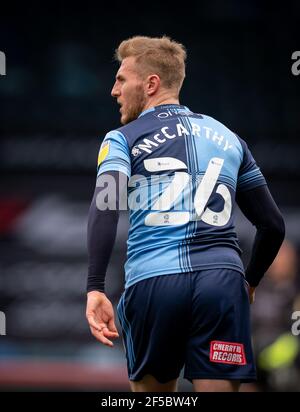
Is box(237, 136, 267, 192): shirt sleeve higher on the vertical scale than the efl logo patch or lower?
higher

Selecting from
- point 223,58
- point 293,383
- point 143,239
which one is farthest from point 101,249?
point 223,58

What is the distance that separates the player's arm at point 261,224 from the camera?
4289 millimetres

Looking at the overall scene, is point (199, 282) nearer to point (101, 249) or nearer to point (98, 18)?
point (101, 249)

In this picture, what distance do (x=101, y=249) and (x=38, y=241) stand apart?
323 inches

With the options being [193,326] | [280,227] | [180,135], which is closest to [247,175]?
[280,227]

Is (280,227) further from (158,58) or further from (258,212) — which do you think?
(158,58)

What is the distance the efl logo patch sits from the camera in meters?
3.81

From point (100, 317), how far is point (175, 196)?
0.56m

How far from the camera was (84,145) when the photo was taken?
12.5 meters

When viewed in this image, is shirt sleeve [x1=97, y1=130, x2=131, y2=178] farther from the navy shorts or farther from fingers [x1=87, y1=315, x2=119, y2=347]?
fingers [x1=87, y1=315, x2=119, y2=347]

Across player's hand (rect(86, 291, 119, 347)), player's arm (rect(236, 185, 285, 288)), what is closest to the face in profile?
player's arm (rect(236, 185, 285, 288))

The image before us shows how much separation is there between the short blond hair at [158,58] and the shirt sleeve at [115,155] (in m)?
0.40

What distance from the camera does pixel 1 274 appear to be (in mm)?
11898
